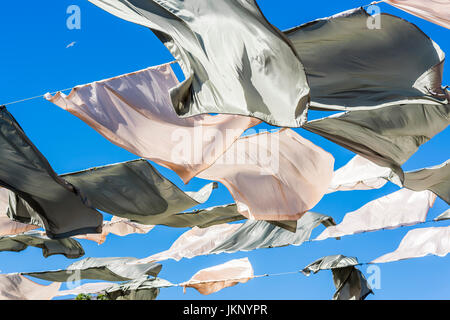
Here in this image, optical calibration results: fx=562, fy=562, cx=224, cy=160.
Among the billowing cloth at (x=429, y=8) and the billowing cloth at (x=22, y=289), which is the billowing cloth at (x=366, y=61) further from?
the billowing cloth at (x=22, y=289)

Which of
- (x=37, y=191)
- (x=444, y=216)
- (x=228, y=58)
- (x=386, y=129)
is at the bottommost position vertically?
(x=444, y=216)

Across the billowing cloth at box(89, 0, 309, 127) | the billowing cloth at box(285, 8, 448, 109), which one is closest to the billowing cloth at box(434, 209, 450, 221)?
the billowing cloth at box(285, 8, 448, 109)

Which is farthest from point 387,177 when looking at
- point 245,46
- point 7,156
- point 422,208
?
point 7,156

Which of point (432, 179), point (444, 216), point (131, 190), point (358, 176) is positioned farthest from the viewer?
point (444, 216)

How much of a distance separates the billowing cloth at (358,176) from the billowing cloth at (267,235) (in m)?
1.01

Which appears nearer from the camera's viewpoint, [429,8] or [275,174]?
[429,8]

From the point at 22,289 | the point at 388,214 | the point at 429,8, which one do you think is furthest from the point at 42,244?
the point at 429,8

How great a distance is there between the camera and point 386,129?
488 centimetres

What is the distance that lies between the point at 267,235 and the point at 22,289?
4.75 meters

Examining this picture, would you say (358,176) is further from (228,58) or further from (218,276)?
(228,58)

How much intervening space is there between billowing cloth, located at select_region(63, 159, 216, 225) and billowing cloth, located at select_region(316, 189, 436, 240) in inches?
98.4

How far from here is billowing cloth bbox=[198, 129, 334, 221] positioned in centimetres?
580

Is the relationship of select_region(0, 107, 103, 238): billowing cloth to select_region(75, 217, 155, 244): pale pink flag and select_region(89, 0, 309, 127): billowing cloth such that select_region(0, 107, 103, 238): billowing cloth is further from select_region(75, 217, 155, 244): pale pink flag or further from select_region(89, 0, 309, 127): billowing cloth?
select_region(89, 0, 309, 127): billowing cloth
